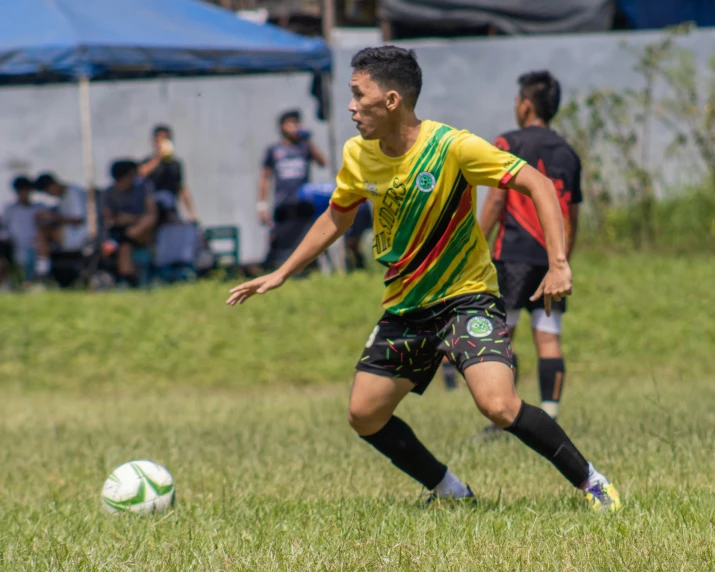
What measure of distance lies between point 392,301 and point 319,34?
53.5 ft

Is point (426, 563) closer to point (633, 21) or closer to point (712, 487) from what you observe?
point (712, 487)

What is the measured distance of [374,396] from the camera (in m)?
4.88

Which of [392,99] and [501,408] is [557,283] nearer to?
[501,408]

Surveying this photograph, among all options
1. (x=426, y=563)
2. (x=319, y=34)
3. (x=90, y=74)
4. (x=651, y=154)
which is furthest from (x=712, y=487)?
(x=319, y=34)

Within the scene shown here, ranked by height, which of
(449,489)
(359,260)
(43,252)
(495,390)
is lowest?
(43,252)

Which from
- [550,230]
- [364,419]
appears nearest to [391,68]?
[550,230]

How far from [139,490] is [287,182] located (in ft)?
32.5

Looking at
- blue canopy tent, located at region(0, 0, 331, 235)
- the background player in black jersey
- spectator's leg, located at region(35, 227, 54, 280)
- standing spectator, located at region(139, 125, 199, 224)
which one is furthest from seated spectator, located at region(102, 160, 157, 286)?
the background player in black jersey

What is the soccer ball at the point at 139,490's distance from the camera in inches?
207

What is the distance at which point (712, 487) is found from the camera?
5098mm

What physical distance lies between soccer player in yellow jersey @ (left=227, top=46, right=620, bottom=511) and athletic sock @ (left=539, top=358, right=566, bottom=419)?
2.11 m

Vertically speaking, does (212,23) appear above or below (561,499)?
above

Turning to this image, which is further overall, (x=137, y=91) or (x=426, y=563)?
(x=137, y=91)

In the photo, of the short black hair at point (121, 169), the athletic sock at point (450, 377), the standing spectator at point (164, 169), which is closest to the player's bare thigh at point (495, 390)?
the athletic sock at point (450, 377)
